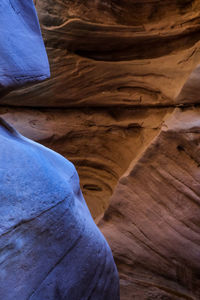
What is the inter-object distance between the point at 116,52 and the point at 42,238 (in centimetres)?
295

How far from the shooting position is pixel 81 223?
4.46 ft

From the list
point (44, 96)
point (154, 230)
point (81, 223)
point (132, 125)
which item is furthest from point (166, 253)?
point (44, 96)

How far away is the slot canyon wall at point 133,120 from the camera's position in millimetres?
2947

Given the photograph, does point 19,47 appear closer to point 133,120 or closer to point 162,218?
point 162,218

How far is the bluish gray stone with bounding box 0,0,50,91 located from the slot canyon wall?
1.90 metres

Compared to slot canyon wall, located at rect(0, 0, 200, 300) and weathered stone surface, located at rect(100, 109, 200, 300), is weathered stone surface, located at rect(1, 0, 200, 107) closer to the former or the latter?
slot canyon wall, located at rect(0, 0, 200, 300)

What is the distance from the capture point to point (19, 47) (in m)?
1.28

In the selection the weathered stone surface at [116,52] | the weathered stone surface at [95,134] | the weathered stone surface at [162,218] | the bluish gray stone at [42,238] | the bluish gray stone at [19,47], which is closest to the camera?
the bluish gray stone at [42,238]

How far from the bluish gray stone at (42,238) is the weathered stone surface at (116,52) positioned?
2.32 meters

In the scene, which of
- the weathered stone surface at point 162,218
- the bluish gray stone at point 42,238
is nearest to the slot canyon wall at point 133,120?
the weathered stone surface at point 162,218

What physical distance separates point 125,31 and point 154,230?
87.8 inches

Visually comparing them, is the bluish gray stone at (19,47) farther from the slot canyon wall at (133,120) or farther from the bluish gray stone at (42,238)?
the slot canyon wall at (133,120)

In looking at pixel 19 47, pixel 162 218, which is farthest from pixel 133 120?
pixel 19 47

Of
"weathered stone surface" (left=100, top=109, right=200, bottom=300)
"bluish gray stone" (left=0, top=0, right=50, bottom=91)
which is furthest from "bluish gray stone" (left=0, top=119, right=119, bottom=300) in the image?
"weathered stone surface" (left=100, top=109, right=200, bottom=300)
